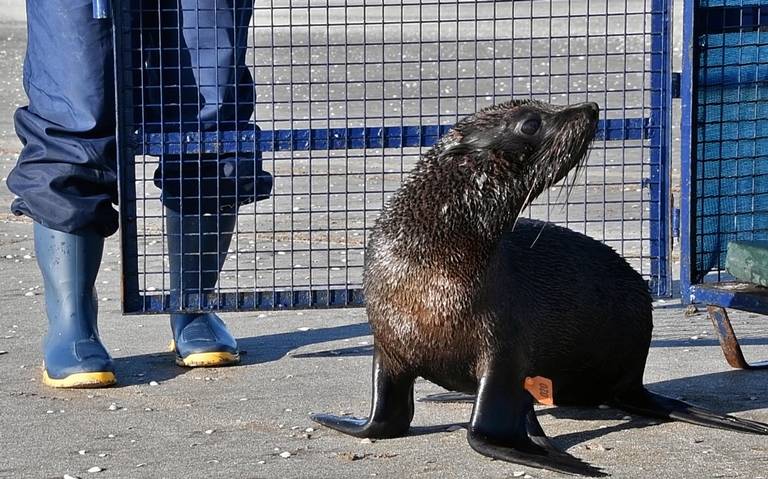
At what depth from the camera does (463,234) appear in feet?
12.8

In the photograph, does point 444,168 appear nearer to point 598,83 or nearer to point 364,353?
point 364,353

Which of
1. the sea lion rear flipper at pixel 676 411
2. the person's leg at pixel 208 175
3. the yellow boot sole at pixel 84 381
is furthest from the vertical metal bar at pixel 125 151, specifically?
the sea lion rear flipper at pixel 676 411

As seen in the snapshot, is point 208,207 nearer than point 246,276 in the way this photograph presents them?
Yes

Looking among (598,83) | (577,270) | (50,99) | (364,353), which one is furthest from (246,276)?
(598,83)

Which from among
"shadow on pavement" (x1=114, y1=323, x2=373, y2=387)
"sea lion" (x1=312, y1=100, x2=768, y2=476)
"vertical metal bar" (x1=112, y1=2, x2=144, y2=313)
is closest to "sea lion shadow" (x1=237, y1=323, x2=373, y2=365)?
"shadow on pavement" (x1=114, y1=323, x2=373, y2=387)

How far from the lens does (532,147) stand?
152 inches

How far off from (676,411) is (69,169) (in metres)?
2.16

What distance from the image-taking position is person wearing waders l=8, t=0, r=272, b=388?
4.82m

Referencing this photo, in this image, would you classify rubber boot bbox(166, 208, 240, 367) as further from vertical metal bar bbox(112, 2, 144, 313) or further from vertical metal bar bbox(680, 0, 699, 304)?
vertical metal bar bbox(680, 0, 699, 304)

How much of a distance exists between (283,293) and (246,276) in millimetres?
1749

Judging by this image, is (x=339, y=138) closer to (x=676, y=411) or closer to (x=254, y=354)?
(x=254, y=354)

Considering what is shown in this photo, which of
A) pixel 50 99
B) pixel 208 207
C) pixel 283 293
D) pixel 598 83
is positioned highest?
pixel 598 83

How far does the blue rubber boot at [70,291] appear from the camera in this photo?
486cm

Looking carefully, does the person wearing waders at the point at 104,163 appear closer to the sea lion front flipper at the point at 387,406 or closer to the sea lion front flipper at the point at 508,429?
the sea lion front flipper at the point at 387,406
